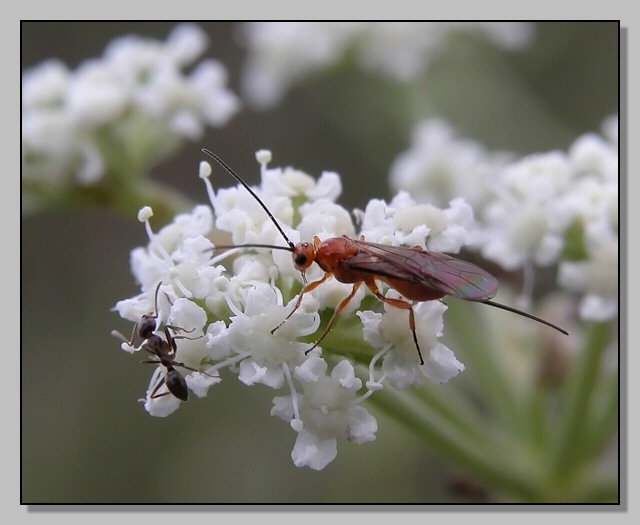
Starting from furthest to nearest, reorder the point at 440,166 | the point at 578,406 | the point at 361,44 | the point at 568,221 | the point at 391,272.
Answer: the point at 361,44 → the point at 440,166 → the point at 578,406 → the point at 568,221 → the point at 391,272

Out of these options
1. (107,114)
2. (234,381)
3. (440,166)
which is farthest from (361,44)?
(234,381)

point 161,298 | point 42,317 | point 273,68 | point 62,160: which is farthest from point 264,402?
point 161,298

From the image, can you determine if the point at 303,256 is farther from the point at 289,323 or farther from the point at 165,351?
the point at 165,351

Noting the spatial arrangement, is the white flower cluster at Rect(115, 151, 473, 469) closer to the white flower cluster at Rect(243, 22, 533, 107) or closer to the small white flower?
the small white flower

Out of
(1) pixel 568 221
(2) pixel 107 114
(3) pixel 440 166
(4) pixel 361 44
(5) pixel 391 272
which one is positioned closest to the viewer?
(5) pixel 391 272

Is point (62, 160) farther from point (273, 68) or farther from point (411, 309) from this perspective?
point (411, 309)

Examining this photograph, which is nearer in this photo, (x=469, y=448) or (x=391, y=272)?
(x=391, y=272)

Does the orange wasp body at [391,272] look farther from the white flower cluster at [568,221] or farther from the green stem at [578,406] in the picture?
the green stem at [578,406]
